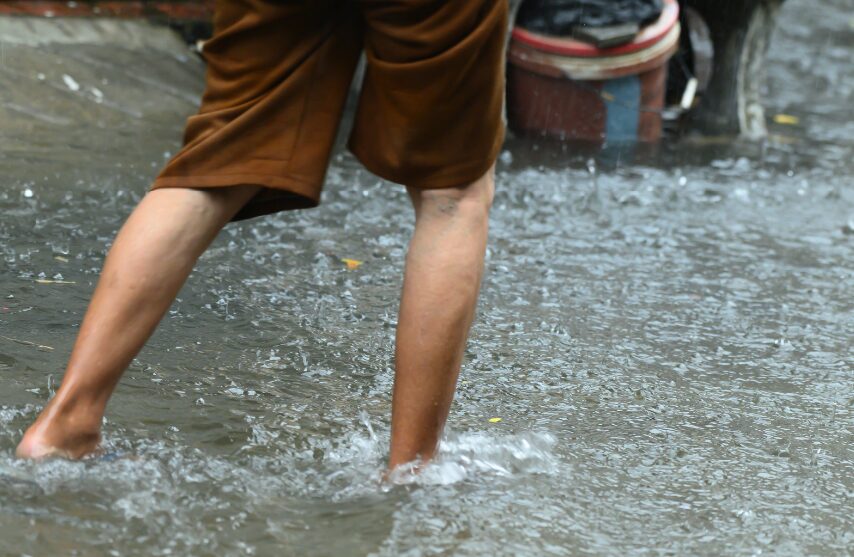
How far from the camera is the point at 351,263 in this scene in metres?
3.58

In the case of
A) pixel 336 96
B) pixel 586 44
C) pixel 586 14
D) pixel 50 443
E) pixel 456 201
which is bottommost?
pixel 586 44

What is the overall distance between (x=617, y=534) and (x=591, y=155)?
3.43 m

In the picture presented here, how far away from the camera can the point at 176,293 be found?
6.79ft

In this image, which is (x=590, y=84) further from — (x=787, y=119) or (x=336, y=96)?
(x=336, y=96)

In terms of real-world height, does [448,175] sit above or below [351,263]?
above

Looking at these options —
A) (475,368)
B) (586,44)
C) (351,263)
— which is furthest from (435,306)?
(586,44)

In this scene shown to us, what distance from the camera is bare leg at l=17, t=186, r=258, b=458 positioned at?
6.55 feet

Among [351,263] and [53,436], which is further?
[351,263]

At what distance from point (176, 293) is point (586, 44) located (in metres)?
3.74

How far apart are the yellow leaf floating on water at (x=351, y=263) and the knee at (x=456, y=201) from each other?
4.78 feet

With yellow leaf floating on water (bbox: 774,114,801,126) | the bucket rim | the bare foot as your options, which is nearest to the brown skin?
the bare foot

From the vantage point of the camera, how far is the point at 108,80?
5.27 metres

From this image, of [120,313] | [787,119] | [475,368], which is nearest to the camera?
[120,313]

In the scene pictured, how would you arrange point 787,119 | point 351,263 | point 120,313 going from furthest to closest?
point 787,119 → point 351,263 → point 120,313
